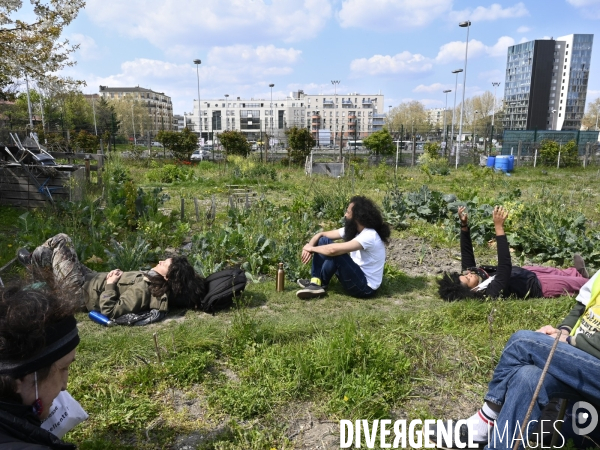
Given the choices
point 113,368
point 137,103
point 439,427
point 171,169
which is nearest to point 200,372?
point 113,368

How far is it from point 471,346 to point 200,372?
2.07 m

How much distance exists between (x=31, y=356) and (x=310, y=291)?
3588 mm

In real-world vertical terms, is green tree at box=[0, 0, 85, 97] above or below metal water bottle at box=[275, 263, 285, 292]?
above

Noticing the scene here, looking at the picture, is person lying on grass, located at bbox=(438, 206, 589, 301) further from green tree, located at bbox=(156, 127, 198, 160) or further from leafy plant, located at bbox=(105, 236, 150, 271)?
green tree, located at bbox=(156, 127, 198, 160)

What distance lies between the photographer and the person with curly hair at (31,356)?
1390mm

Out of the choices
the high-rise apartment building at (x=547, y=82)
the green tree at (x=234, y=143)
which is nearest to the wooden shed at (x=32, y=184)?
the green tree at (x=234, y=143)

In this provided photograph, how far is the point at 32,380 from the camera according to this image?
1.49 m

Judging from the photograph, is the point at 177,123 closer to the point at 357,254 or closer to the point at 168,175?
the point at 168,175

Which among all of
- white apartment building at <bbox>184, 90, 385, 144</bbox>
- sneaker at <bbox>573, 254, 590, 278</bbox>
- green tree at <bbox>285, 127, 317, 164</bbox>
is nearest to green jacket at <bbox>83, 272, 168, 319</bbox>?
sneaker at <bbox>573, 254, 590, 278</bbox>

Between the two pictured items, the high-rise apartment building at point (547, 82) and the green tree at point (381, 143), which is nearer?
the green tree at point (381, 143)

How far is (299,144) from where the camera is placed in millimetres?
22516

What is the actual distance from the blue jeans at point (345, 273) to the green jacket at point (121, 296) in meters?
1.72

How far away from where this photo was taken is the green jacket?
13.8 feet

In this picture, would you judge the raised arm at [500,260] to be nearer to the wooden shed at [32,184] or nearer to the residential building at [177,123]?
the wooden shed at [32,184]
